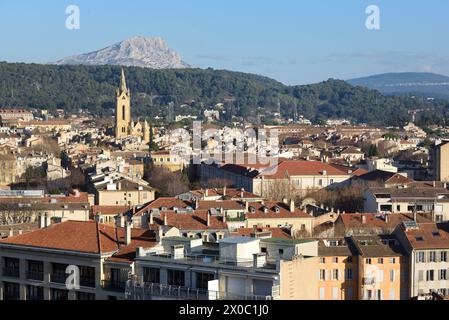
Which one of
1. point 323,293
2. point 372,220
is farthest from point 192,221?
point 323,293

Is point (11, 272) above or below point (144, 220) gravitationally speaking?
above

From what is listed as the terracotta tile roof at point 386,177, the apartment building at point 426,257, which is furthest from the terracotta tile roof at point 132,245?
the terracotta tile roof at point 386,177

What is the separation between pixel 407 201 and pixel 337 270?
1903 centimetres

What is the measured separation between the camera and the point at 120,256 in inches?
715

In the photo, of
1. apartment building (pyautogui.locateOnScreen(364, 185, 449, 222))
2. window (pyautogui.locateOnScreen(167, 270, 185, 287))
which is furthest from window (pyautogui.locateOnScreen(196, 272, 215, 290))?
apartment building (pyautogui.locateOnScreen(364, 185, 449, 222))

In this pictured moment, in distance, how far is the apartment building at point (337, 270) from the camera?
23781mm

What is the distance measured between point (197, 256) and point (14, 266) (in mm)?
3872

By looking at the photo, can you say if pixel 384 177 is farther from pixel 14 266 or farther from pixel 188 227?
pixel 14 266

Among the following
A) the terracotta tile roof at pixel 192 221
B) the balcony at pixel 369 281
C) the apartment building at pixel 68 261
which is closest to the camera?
the apartment building at pixel 68 261

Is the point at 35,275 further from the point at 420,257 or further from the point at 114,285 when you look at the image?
the point at 420,257

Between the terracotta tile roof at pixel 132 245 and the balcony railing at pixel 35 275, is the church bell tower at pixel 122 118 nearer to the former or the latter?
the terracotta tile roof at pixel 132 245

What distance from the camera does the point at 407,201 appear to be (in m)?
42.9
